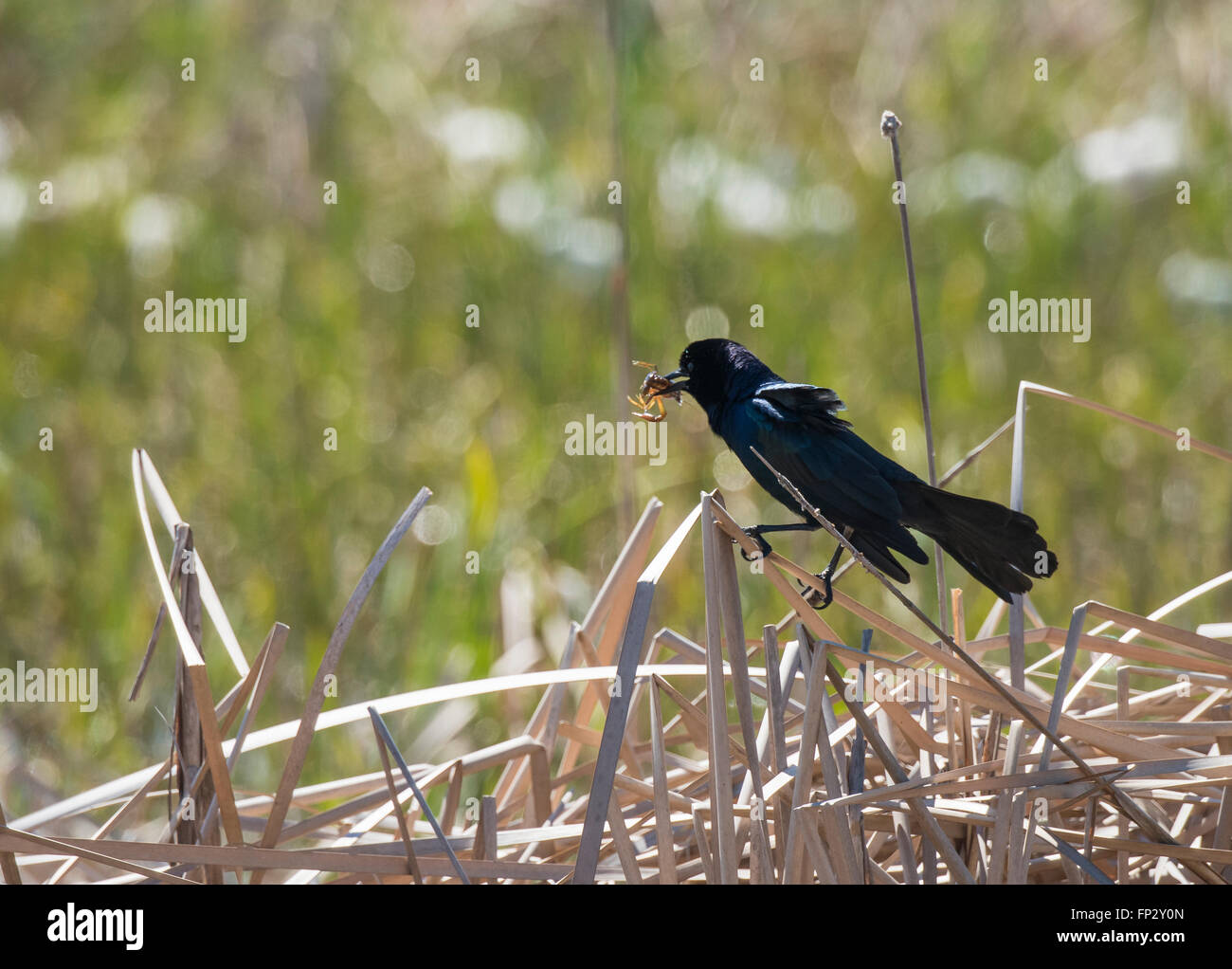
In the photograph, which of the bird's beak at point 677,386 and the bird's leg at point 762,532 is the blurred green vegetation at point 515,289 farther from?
the bird's leg at point 762,532

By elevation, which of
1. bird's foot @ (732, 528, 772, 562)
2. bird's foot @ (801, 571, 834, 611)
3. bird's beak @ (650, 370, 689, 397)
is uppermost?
bird's beak @ (650, 370, 689, 397)

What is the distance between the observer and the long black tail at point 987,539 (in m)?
1.73

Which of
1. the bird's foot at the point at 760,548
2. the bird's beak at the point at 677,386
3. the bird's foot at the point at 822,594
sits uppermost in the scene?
the bird's beak at the point at 677,386

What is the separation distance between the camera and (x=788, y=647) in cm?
166

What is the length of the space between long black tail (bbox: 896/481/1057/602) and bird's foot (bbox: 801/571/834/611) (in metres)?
0.19

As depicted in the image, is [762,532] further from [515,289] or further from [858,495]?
[515,289]

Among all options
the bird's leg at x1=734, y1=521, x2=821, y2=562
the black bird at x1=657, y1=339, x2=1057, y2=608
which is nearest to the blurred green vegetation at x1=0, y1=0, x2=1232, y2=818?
the black bird at x1=657, y1=339, x2=1057, y2=608

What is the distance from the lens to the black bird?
1.75 metres

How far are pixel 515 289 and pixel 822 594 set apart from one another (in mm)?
2513

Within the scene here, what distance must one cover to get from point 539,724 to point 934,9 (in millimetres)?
3824

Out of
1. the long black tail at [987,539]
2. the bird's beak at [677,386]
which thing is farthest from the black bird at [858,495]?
the bird's beak at [677,386]

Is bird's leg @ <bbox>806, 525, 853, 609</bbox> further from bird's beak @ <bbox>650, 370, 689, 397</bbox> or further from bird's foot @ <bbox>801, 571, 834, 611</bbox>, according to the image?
bird's beak @ <bbox>650, 370, 689, 397</bbox>
